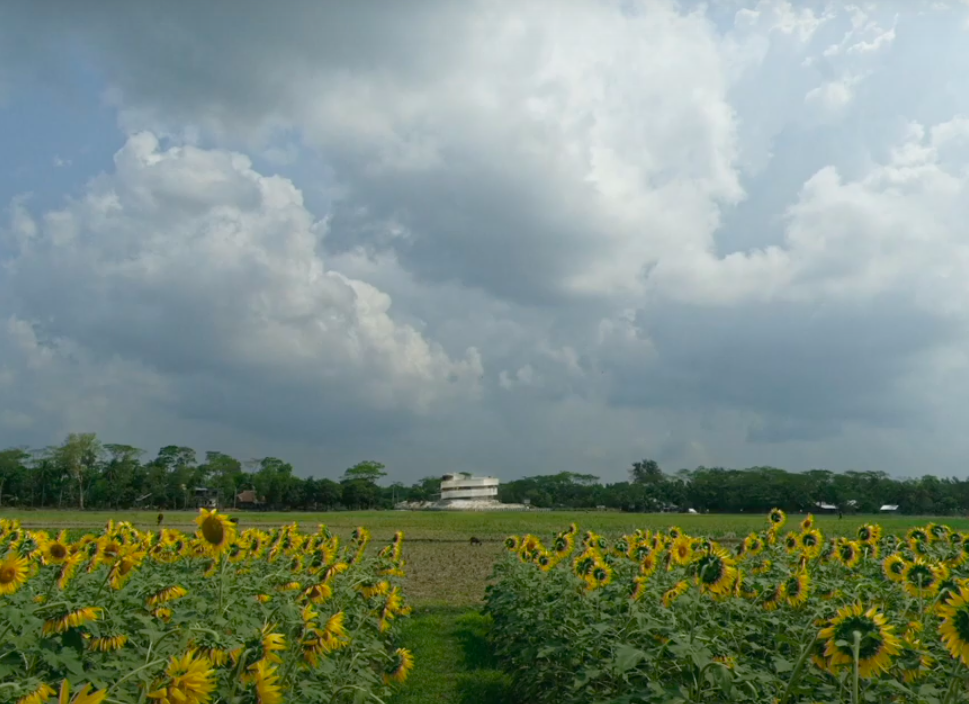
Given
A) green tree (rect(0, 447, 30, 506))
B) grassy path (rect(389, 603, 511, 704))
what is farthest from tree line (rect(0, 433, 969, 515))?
grassy path (rect(389, 603, 511, 704))

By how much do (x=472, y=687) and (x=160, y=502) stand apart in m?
101

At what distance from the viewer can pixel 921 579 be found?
4.35 meters

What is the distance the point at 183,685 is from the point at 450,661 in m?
7.62

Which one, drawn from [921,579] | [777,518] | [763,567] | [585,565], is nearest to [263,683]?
[585,565]

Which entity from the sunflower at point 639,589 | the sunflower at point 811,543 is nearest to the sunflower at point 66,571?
the sunflower at point 639,589

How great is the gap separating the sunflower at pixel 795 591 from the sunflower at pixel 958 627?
203 cm

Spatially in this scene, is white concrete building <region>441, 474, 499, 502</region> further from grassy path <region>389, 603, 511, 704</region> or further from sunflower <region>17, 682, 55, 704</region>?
sunflower <region>17, 682, 55, 704</region>

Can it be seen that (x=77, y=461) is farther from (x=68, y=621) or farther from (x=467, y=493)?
(x=68, y=621)

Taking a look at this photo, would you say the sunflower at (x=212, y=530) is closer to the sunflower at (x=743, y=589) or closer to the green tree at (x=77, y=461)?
the sunflower at (x=743, y=589)

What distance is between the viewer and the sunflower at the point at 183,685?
2.44 meters

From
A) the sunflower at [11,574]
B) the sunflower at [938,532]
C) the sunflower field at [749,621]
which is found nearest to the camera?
the sunflower field at [749,621]

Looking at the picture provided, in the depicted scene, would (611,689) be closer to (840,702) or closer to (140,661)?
(840,702)

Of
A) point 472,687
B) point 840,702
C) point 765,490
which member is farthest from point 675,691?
point 765,490

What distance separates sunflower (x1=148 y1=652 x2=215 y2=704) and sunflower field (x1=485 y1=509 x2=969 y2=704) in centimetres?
163
